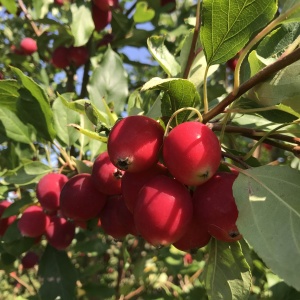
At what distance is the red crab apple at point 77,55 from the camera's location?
2.17 metres

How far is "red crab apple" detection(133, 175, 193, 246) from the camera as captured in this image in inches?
29.9

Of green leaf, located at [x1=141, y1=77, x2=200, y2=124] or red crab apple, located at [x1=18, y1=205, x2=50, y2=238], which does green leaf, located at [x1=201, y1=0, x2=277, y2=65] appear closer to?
green leaf, located at [x1=141, y1=77, x2=200, y2=124]

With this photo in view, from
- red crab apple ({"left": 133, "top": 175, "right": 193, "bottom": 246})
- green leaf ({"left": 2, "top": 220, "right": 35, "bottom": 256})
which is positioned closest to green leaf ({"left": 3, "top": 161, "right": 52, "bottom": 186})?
green leaf ({"left": 2, "top": 220, "right": 35, "bottom": 256})

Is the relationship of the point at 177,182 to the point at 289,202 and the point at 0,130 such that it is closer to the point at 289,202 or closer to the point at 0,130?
the point at 289,202

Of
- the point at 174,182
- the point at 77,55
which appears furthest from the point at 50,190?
the point at 77,55

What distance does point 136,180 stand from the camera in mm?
844

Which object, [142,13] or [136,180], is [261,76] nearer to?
[136,180]

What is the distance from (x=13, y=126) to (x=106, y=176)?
66 centimetres

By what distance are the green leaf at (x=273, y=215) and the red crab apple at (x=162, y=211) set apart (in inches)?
4.0

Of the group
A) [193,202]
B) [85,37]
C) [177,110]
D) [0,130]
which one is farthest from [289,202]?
[85,37]

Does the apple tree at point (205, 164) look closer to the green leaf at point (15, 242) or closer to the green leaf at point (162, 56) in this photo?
the green leaf at point (162, 56)

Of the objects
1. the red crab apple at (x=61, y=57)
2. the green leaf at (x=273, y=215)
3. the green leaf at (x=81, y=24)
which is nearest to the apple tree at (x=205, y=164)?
the green leaf at (x=273, y=215)

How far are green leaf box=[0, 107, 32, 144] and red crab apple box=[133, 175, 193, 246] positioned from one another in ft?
3.01

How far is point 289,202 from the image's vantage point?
75 centimetres
